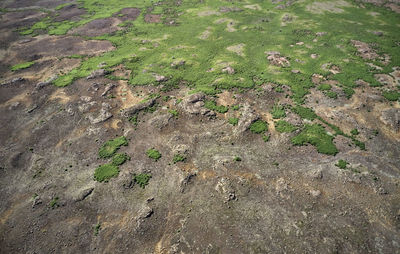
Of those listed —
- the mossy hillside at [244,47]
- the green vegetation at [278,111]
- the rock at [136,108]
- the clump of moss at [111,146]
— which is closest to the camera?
the clump of moss at [111,146]

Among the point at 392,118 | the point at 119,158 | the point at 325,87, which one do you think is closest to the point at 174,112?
the point at 119,158

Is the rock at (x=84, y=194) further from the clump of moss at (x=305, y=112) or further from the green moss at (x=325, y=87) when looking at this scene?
the green moss at (x=325, y=87)

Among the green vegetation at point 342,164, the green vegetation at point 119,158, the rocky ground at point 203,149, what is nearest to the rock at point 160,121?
the rocky ground at point 203,149

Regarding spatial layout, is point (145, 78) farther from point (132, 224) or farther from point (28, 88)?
point (132, 224)

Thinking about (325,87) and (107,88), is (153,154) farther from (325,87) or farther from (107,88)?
(325,87)

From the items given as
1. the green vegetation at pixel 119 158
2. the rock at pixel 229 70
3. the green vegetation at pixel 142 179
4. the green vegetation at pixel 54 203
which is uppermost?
the rock at pixel 229 70

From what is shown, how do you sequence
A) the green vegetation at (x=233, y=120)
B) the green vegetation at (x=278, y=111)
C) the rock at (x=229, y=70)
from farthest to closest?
the rock at (x=229, y=70)
the green vegetation at (x=278, y=111)
the green vegetation at (x=233, y=120)
